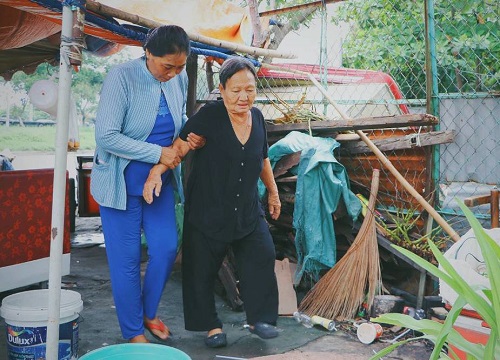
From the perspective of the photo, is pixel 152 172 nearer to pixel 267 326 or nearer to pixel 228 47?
pixel 267 326

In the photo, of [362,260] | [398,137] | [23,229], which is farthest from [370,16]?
→ [23,229]

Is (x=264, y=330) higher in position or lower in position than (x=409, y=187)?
lower

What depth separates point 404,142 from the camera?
436 centimetres

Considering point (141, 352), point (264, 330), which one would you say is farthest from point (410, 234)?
point (141, 352)

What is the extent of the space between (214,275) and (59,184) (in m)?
1.62

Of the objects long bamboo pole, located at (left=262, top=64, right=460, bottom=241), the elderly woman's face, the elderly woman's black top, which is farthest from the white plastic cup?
the elderly woman's face

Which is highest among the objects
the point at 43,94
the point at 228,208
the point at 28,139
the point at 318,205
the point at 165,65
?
the point at 165,65

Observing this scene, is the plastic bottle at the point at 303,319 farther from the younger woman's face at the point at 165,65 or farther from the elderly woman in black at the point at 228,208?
the younger woman's face at the point at 165,65

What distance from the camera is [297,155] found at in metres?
4.57

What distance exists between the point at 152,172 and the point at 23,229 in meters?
1.60

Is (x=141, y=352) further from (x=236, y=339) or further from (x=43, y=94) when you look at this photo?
(x=43, y=94)

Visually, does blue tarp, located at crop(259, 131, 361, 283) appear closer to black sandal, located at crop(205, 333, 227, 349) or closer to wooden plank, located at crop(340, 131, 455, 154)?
wooden plank, located at crop(340, 131, 455, 154)

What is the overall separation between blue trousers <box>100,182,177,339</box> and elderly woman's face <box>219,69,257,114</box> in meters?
0.76

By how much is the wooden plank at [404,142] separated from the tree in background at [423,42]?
17.8 inches
